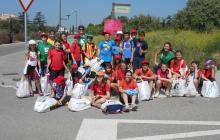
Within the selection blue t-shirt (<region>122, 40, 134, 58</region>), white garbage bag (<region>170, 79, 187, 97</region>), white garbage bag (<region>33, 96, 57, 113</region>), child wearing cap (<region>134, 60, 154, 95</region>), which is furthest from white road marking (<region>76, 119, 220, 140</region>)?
blue t-shirt (<region>122, 40, 134, 58</region>)

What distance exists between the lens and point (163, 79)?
996 centimetres

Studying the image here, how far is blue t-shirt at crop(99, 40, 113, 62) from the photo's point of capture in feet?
33.9

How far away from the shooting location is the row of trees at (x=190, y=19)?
35.8m

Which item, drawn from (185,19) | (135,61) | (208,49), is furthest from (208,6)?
(135,61)

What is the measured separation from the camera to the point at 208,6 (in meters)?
37.0

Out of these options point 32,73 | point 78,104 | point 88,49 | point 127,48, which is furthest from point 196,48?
point 78,104

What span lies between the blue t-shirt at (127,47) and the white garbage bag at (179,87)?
65.3 inches

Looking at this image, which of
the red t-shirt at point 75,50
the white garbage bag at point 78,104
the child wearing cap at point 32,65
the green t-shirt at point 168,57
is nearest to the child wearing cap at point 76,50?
the red t-shirt at point 75,50

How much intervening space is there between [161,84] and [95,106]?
2.37 m

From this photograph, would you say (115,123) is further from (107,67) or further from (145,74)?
(145,74)

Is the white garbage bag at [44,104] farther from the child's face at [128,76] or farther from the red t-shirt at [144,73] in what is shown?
the red t-shirt at [144,73]

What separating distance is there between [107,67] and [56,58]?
56.1 inches

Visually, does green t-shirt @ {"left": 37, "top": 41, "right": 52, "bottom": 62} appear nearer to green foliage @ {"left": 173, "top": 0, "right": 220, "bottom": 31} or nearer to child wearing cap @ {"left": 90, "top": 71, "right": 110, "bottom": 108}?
child wearing cap @ {"left": 90, "top": 71, "right": 110, "bottom": 108}

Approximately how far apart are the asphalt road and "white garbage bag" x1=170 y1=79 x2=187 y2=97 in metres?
0.80
